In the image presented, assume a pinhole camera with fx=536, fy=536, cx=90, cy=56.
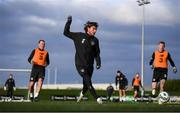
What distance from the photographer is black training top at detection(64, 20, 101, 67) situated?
43.7ft

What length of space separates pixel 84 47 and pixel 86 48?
0.18 feet

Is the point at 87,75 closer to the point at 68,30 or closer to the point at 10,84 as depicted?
the point at 68,30

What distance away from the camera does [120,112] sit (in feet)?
32.8

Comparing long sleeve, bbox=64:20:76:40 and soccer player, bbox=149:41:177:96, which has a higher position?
long sleeve, bbox=64:20:76:40

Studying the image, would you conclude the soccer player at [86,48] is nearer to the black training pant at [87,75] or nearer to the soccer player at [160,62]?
the black training pant at [87,75]

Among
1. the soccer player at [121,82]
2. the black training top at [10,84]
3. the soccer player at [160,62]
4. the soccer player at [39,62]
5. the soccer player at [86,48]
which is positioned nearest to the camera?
the soccer player at [86,48]

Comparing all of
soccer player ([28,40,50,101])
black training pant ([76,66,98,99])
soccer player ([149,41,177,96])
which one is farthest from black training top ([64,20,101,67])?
soccer player ([149,41,177,96])

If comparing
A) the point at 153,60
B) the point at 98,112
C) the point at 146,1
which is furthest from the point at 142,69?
the point at 98,112

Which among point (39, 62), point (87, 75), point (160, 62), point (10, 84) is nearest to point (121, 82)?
point (10, 84)

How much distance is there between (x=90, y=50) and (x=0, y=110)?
4.25 meters

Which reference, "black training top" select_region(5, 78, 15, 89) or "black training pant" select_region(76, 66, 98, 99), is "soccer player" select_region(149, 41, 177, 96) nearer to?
"black training pant" select_region(76, 66, 98, 99)

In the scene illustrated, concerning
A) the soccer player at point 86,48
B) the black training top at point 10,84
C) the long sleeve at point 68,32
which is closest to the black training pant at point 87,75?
the soccer player at point 86,48

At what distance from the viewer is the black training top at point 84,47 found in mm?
13305

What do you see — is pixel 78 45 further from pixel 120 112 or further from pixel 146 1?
pixel 146 1
